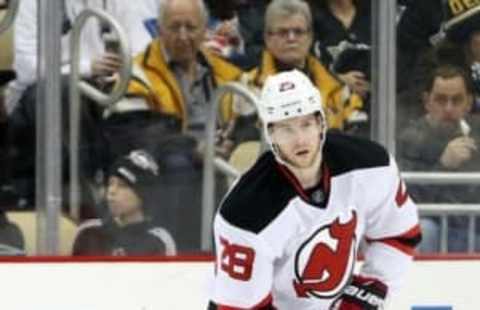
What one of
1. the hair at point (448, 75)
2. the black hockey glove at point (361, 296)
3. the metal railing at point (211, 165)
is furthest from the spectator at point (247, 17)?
the black hockey glove at point (361, 296)

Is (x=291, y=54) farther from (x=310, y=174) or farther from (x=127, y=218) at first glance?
(x=310, y=174)

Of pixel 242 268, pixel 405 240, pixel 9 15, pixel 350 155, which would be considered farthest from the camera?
pixel 9 15

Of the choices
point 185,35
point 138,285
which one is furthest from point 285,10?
point 138,285

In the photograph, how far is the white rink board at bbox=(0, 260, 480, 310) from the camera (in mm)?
5863

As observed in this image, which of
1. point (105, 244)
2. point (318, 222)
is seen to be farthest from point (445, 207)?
point (318, 222)

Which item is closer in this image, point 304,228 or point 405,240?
point 304,228

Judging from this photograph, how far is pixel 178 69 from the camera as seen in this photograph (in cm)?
580

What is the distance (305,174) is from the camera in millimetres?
4551

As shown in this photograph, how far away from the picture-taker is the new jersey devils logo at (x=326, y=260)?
462cm

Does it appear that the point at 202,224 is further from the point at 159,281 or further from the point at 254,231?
the point at 254,231

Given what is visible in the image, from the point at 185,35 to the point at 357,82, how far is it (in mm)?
589

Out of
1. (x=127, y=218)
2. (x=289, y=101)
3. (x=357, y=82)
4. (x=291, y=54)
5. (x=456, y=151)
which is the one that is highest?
(x=289, y=101)

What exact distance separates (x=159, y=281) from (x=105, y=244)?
0.22m

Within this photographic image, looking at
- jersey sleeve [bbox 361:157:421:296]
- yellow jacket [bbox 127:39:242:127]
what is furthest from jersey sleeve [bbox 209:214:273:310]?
yellow jacket [bbox 127:39:242:127]
